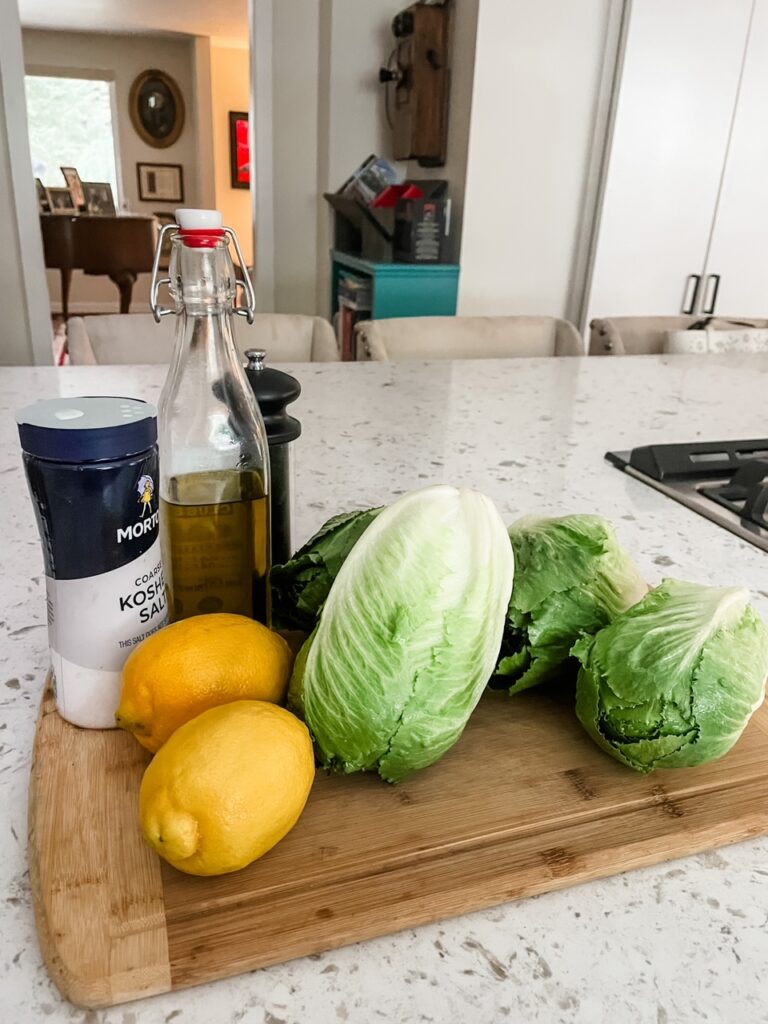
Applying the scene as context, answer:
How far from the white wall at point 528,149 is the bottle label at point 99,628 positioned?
2.80 metres

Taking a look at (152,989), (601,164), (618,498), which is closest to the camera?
(152,989)

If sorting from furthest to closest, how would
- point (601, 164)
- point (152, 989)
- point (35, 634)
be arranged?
point (601, 164) → point (35, 634) → point (152, 989)

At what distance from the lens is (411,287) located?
3021 millimetres

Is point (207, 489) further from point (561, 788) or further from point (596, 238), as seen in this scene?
point (596, 238)

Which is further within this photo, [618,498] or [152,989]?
[618,498]

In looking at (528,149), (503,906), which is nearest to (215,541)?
(503,906)

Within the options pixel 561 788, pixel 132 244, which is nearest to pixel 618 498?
pixel 561 788

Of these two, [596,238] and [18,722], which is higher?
[596,238]

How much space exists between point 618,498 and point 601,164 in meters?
2.57

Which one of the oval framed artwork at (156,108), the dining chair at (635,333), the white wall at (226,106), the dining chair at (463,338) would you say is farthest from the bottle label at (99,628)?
the oval framed artwork at (156,108)

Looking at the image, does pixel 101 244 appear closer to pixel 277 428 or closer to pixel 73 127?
pixel 73 127

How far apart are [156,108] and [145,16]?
4.90ft

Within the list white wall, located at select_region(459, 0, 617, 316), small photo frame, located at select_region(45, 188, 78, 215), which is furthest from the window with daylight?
white wall, located at select_region(459, 0, 617, 316)

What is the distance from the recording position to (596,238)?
10.4ft
